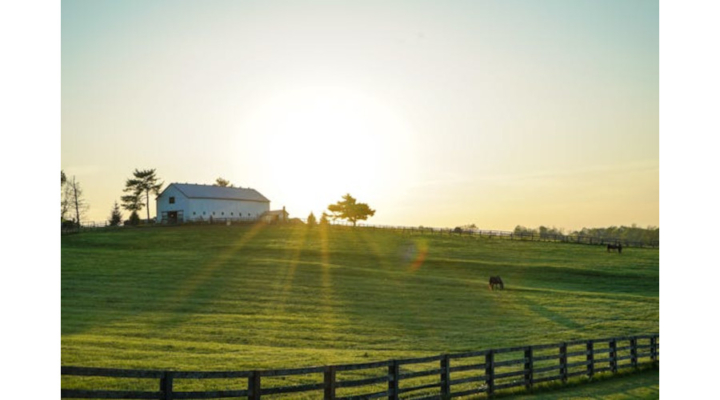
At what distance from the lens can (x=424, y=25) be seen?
2142cm

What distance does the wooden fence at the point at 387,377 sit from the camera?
13.0 metres

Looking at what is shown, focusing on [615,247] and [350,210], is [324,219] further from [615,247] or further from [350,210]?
[615,247]

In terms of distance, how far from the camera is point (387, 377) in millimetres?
16594

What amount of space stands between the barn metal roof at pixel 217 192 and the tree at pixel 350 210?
19240 millimetres

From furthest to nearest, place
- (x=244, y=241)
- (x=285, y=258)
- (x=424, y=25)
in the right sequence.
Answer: (x=244, y=241) → (x=285, y=258) → (x=424, y=25)

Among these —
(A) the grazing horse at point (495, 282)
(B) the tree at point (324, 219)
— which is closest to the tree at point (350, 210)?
(B) the tree at point (324, 219)

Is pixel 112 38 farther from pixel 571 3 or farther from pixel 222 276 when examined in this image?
pixel 222 276

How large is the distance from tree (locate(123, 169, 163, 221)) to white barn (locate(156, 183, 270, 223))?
185cm

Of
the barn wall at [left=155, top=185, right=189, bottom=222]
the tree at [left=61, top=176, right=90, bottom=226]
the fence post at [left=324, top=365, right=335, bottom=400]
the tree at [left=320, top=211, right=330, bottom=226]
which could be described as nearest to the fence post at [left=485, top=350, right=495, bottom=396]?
the fence post at [left=324, top=365, right=335, bottom=400]

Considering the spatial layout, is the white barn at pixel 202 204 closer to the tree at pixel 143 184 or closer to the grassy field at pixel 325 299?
the tree at pixel 143 184

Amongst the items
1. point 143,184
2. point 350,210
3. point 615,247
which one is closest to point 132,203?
point 143,184
